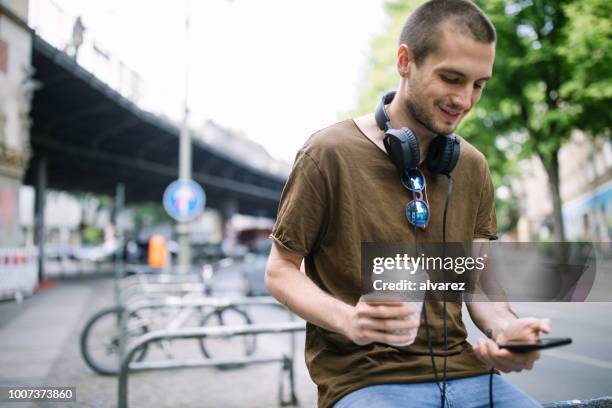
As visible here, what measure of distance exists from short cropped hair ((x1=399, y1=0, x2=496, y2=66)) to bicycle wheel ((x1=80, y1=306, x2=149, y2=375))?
16.6ft

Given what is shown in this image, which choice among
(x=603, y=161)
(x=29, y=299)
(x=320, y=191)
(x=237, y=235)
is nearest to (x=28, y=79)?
(x=29, y=299)

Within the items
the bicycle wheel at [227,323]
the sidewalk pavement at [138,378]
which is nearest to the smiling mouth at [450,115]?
the sidewalk pavement at [138,378]

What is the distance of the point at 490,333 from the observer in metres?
1.37

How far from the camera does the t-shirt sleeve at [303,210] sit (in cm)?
150

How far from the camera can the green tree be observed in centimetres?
1291

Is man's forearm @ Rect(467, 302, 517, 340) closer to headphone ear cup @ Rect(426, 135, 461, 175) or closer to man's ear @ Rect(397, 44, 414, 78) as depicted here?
headphone ear cup @ Rect(426, 135, 461, 175)

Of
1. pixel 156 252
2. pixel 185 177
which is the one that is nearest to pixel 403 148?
pixel 156 252

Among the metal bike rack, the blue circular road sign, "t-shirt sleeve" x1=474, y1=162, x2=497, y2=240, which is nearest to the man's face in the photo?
"t-shirt sleeve" x1=474, y1=162, x2=497, y2=240

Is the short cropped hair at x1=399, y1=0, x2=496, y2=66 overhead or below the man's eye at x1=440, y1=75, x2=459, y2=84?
overhead

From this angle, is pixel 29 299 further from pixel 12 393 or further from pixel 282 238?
pixel 282 238

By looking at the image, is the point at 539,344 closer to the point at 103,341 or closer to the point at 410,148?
the point at 410,148

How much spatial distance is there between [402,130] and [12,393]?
2.48 metres

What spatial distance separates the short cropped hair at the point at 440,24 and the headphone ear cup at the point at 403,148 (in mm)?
210

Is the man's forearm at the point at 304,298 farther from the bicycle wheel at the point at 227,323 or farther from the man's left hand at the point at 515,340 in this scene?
the bicycle wheel at the point at 227,323
